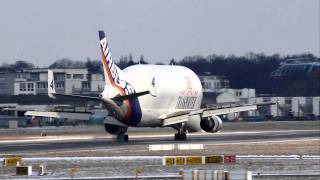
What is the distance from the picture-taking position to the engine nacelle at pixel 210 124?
264ft

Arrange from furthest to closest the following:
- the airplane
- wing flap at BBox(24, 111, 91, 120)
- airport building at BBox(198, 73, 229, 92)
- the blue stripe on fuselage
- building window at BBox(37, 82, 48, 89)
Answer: building window at BBox(37, 82, 48, 89) → airport building at BBox(198, 73, 229, 92) → wing flap at BBox(24, 111, 91, 120) → the blue stripe on fuselage → the airplane

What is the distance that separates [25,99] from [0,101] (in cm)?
353

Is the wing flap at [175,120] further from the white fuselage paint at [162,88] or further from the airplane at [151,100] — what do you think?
the white fuselage paint at [162,88]

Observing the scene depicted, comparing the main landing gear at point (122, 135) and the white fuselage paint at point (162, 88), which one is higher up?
the white fuselage paint at point (162, 88)

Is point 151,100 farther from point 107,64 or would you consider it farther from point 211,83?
point 211,83

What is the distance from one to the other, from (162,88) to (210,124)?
4.64 meters

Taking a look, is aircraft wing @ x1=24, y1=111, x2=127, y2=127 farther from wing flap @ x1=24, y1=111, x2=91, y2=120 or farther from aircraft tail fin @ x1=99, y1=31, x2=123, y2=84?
aircraft tail fin @ x1=99, y1=31, x2=123, y2=84

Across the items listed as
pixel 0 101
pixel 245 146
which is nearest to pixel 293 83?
pixel 0 101

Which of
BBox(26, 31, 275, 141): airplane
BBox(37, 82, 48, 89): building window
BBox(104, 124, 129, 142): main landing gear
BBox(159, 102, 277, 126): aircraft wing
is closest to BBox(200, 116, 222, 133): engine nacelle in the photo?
BBox(26, 31, 275, 141): airplane

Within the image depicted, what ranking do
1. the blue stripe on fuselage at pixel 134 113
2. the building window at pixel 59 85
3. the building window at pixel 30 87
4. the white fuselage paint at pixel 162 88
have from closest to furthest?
the blue stripe on fuselage at pixel 134 113, the white fuselage paint at pixel 162 88, the building window at pixel 59 85, the building window at pixel 30 87

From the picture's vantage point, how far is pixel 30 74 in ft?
654

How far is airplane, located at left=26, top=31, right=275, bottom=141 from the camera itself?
73062 millimetres

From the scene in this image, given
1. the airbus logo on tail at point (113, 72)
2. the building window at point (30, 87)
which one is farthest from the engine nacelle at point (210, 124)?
the building window at point (30, 87)

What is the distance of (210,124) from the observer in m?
80.5
